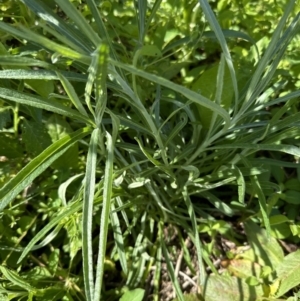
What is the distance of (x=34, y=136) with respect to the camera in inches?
40.4

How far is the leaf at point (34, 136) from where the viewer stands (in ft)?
3.35

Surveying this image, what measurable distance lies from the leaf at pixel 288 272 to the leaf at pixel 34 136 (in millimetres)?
657

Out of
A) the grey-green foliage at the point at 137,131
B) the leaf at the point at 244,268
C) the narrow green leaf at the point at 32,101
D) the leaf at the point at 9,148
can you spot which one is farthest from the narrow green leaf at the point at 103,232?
the leaf at the point at 244,268

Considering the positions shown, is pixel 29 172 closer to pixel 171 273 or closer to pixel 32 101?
pixel 32 101

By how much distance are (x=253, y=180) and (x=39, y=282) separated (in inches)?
23.4

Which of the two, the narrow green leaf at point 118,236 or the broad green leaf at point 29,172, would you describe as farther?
the narrow green leaf at point 118,236

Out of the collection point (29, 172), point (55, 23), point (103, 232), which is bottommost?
point (103, 232)

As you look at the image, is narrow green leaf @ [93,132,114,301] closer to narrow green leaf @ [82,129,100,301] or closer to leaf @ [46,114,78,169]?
narrow green leaf @ [82,129,100,301]

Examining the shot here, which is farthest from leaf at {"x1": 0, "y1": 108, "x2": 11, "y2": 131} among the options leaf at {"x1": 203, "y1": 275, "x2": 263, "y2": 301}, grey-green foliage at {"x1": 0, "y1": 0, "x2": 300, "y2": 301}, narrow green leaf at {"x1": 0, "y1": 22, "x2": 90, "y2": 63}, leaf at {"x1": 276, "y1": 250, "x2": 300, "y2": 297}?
leaf at {"x1": 276, "y1": 250, "x2": 300, "y2": 297}

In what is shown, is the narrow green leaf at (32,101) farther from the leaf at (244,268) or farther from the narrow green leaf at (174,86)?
the leaf at (244,268)

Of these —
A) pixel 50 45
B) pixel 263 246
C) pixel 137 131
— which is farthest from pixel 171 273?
pixel 50 45

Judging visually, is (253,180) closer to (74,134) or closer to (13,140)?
(74,134)

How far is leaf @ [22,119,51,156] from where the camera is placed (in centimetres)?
102

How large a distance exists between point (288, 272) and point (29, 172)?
76cm
